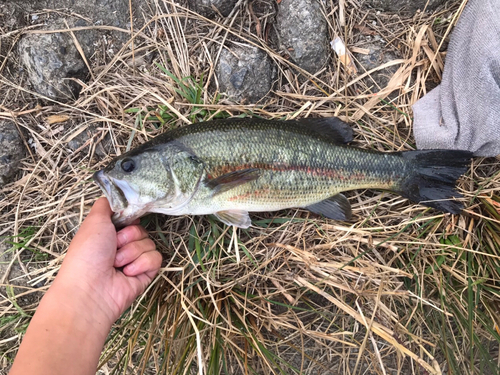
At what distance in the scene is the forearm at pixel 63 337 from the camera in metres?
2.29

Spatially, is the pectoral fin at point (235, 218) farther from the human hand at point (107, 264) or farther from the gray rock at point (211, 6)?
the gray rock at point (211, 6)

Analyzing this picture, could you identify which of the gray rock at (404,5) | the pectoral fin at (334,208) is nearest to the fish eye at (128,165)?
the pectoral fin at (334,208)

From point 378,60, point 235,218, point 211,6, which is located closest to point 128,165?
point 235,218

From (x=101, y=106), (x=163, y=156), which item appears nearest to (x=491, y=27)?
(x=163, y=156)

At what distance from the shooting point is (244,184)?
2.98 m

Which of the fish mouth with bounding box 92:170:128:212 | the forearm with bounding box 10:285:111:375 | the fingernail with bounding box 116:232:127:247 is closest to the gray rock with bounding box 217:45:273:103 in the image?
the fish mouth with bounding box 92:170:128:212

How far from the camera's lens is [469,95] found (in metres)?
3.11

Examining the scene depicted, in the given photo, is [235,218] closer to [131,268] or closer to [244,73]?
[131,268]

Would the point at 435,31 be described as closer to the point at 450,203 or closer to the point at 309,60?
the point at 309,60

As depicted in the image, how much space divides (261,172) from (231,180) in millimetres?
291

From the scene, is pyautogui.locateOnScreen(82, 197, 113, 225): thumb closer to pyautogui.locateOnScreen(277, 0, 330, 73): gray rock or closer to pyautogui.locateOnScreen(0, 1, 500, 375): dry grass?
pyautogui.locateOnScreen(0, 1, 500, 375): dry grass

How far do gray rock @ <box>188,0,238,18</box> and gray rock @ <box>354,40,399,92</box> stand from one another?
143 cm

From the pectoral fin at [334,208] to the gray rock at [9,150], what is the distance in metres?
3.08

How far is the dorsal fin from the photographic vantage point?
321 centimetres
